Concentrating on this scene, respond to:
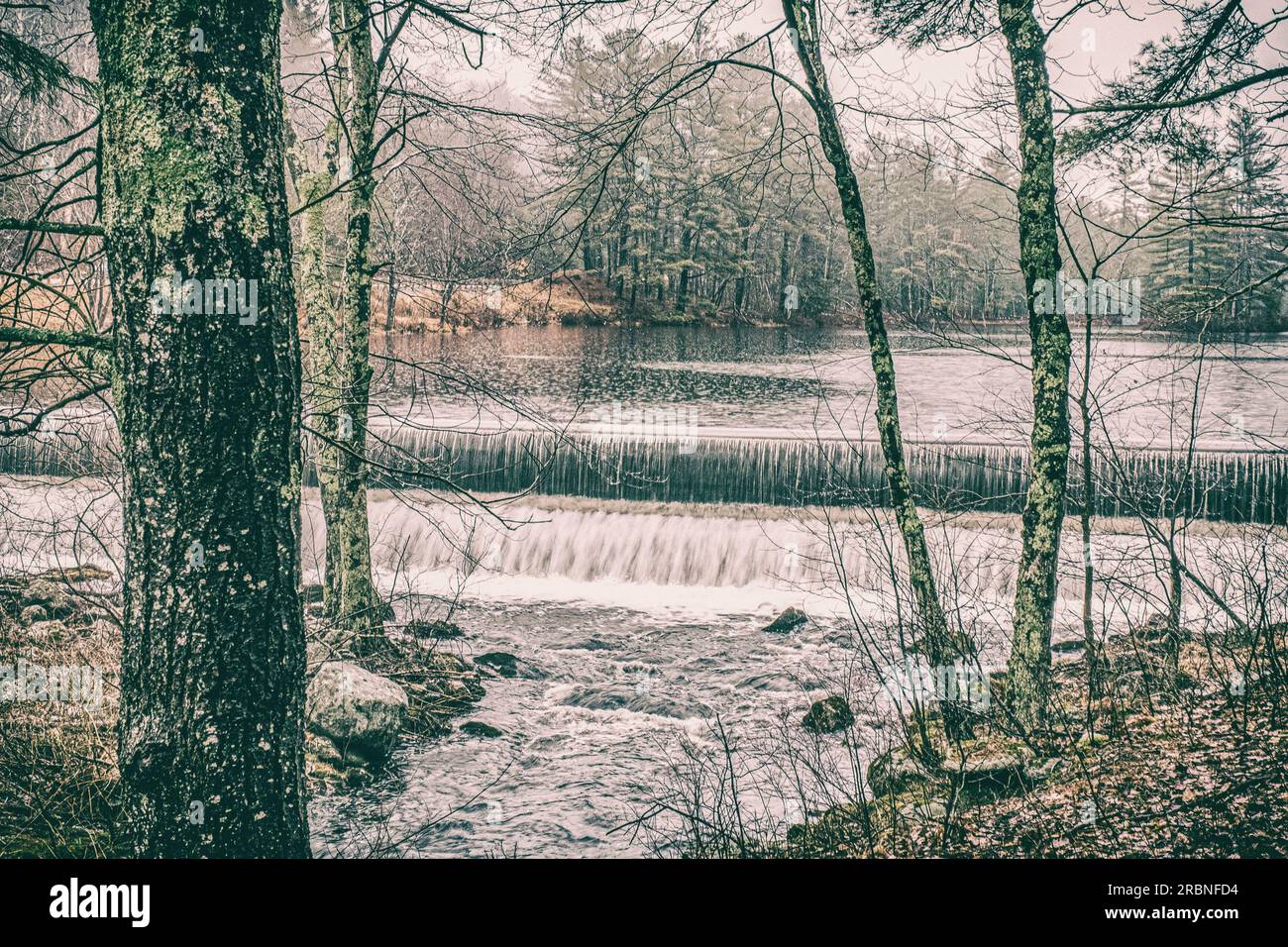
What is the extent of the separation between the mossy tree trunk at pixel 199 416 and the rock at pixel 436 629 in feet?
23.4

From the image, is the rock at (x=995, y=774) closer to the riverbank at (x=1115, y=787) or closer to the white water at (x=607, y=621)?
the riverbank at (x=1115, y=787)

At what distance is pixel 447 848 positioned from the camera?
6.37 meters

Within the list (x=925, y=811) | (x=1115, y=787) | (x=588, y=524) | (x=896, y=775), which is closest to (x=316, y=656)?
(x=896, y=775)

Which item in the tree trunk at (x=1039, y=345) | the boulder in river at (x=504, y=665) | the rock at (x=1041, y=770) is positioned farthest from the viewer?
the boulder in river at (x=504, y=665)

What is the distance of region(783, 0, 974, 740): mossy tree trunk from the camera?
21.9 ft

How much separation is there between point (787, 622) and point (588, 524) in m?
3.70

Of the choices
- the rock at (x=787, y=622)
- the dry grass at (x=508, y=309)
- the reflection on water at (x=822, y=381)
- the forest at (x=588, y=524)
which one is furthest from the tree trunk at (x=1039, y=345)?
the dry grass at (x=508, y=309)

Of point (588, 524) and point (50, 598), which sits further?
point (588, 524)

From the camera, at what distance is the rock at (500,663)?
9539mm

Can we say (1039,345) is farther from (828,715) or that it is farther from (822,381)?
(822,381)

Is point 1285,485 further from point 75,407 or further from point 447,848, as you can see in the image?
point 75,407

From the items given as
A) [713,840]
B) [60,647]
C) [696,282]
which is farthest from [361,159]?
[696,282]

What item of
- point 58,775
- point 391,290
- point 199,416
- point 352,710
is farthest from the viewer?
point 391,290

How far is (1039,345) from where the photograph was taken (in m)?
5.91
